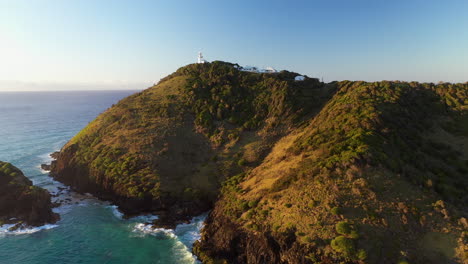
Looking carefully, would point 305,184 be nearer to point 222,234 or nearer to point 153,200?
point 222,234

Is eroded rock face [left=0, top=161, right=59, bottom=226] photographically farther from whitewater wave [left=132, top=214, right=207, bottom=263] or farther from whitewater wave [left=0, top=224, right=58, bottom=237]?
whitewater wave [left=132, top=214, right=207, bottom=263]

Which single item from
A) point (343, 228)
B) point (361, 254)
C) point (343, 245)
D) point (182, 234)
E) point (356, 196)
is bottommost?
point (182, 234)

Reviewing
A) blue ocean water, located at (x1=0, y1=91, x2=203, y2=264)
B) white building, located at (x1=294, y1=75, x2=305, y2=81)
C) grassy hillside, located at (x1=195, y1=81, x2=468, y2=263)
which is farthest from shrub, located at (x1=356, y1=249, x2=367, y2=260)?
white building, located at (x1=294, y1=75, x2=305, y2=81)

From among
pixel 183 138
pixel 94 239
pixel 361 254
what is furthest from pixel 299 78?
pixel 94 239

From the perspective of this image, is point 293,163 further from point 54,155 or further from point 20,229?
point 54,155

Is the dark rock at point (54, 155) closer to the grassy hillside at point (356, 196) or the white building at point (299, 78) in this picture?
the grassy hillside at point (356, 196)

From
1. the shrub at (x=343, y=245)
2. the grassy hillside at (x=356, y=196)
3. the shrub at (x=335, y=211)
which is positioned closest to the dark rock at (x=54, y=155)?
the grassy hillside at (x=356, y=196)
